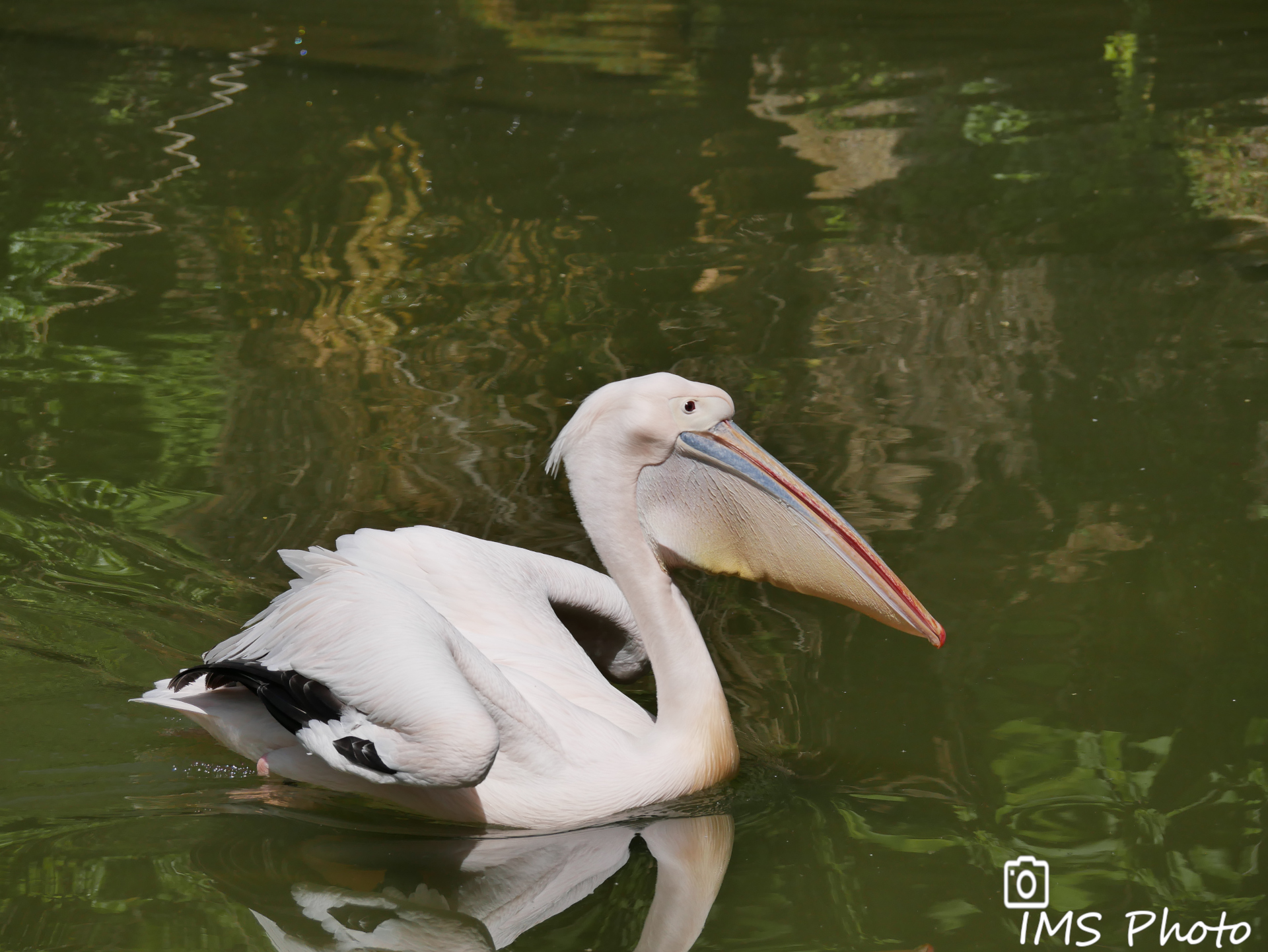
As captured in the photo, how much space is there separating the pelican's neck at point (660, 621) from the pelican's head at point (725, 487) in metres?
0.01

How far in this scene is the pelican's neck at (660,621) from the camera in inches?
119

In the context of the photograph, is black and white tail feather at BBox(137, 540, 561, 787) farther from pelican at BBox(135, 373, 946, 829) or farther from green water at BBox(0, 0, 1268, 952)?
green water at BBox(0, 0, 1268, 952)

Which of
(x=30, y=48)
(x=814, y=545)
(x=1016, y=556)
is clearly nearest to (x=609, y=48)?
(x=30, y=48)

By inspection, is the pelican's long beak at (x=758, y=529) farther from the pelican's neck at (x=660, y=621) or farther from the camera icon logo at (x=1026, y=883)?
the camera icon logo at (x=1026, y=883)

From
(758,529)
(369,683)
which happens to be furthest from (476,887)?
(758,529)

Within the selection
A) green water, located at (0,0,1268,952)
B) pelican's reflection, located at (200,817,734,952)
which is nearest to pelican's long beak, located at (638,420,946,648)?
green water, located at (0,0,1268,952)

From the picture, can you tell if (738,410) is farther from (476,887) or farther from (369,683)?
(476,887)

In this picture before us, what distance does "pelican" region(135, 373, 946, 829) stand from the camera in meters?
2.86

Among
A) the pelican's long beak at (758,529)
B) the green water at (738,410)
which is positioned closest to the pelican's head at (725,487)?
the pelican's long beak at (758,529)

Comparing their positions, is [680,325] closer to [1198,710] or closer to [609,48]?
[1198,710]

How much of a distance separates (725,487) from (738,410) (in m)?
1.78

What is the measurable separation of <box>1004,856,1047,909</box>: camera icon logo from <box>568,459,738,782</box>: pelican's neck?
660mm

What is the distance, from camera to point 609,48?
32.7ft

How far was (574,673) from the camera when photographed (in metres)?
3.28
